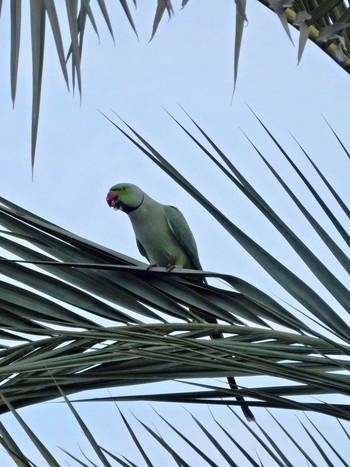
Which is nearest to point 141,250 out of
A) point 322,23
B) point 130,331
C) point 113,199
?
point 113,199

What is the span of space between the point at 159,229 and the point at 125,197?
245mm

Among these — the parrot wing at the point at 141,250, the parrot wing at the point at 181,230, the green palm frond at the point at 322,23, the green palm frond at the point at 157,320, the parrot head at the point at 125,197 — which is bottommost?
the green palm frond at the point at 157,320

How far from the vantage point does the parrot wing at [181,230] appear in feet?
12.8

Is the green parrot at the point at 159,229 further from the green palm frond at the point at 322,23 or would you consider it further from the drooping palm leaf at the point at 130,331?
the drooping palm leaf at the point at 130,331

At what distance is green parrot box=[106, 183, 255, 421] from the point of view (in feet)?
12.7

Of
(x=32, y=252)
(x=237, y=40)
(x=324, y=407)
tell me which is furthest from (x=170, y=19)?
(x=324, y=407)

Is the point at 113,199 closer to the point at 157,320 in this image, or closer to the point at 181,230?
the point at 181,230

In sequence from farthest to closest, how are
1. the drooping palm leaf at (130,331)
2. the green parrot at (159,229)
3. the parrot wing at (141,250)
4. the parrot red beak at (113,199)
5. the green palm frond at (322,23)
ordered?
the parrot wing at (141,250) < the parrot red beak at (113,199) < the green parrot at (159,229) < the green palm frond at (322,23) < the drooping palm leaf at (130,331)

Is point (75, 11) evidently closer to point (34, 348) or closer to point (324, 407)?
point (34, 348)

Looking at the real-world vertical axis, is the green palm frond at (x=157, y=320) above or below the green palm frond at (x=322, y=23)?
below

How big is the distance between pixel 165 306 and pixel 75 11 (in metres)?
0.65

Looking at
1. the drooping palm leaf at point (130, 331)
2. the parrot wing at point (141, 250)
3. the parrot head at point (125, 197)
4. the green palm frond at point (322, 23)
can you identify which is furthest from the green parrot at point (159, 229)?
the drooping palm leaf at point (130, 331)

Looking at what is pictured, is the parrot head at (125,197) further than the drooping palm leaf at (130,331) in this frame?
Yes

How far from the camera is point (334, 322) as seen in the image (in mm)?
1688
